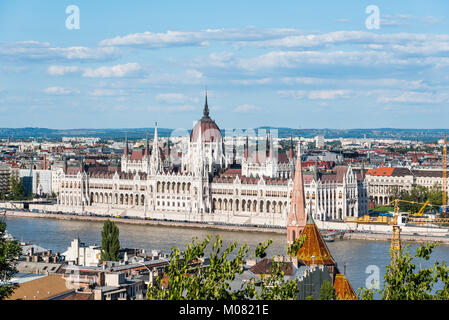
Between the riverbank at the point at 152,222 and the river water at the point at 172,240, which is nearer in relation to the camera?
the river water at the point at 172,240

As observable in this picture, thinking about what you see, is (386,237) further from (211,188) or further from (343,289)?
(343,289)

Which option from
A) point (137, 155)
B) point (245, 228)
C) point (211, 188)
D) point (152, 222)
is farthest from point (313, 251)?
point (137, 155)

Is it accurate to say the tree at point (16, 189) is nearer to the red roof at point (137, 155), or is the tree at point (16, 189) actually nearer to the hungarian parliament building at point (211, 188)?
the hungarian parliament building at point (211, 188)

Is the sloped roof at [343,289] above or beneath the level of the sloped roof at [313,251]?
beneath

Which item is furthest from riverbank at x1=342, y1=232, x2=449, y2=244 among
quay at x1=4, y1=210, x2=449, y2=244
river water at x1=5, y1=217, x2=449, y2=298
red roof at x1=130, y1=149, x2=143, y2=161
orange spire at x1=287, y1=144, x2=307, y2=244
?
red roof at x1=130, y1=149, x2=143, y2=161

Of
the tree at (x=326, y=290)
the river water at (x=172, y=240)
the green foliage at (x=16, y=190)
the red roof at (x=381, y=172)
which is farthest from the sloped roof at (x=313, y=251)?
the green foliage at (x=16, y=190)
